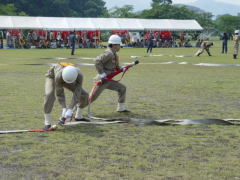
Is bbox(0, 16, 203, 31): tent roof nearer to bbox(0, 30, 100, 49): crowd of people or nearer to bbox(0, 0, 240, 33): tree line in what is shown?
bbox(0, 30, 100, 49): crowd of people

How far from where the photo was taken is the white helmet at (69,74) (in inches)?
273

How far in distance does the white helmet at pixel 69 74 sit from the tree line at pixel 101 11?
87007mm

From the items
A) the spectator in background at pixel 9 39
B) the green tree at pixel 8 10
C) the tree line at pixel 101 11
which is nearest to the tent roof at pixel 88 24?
the spectator in background at pixel 9 39

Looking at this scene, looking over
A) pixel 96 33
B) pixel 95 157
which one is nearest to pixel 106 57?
pixel 95 157

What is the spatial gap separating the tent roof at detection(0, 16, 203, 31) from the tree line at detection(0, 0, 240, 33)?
45634 millimetres

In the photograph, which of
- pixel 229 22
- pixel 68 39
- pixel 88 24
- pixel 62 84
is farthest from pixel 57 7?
pixel 62 84

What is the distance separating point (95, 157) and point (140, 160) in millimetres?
663

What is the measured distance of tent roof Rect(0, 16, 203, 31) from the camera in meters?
42.9

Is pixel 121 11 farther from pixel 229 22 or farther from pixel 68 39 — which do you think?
pixel 68 39

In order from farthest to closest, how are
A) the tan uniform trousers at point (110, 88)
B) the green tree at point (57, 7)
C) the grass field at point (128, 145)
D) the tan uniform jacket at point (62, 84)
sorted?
the green tree at point (57, 7)
the tan uniform trousers at point (110, 88)
the tan uniform jacket at point (62, 84)
the grass field at point (128, 145)

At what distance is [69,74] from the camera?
6930 millimetres

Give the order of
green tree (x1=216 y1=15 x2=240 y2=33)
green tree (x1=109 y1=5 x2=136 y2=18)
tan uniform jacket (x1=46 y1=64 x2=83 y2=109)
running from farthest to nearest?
green tree (x1=216 y1=15 x2=240 y2=33)
green tree (x1=109 y1=5 x2=136 y2=18)
tan uniform jacket (x1=46 y1=64 x2=83 y2=109)

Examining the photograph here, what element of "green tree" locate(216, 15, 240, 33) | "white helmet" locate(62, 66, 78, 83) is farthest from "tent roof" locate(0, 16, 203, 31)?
"green tree" locate(216, 15, 240, 33)

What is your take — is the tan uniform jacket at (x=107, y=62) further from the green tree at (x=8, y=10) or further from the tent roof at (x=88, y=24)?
the green tree at (x=8, y=10)
